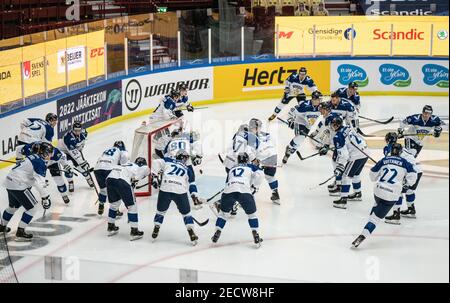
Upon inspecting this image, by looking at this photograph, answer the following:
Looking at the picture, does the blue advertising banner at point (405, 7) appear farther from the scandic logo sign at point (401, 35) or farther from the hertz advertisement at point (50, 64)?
the hertz advertisement at point (50, 64)

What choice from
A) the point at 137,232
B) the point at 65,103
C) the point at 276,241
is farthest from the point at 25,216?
the point at 65,103

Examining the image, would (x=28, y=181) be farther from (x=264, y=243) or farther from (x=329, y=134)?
(x=329, y=134)

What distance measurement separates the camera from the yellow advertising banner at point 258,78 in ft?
66.1

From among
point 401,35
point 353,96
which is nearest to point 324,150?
point 353,96

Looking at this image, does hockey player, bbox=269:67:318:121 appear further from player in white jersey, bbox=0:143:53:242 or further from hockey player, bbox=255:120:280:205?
player in white jersey, bbox=0:143:53:242

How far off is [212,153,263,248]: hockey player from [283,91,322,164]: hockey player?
151 inches

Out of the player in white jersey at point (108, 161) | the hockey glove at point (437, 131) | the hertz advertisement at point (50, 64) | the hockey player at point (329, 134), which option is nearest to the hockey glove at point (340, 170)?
the hockey player at point (329, 134)

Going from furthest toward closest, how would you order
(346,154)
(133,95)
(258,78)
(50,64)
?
(258,78) → (133,95) → (50,64) → (346,154)

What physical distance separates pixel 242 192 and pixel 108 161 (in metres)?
1.99

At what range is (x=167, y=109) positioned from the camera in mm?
14555

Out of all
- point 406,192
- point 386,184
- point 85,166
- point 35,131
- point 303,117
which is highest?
point 35,131

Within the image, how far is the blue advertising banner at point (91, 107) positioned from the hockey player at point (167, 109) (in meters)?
2.30

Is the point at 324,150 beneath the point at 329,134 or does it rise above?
beneath

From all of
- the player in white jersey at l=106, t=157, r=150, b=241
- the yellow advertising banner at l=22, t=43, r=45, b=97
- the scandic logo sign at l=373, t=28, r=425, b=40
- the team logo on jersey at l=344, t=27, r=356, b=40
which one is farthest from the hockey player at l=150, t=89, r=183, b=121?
the scandic logo sign at l=373, t=28, r=425, b=40
